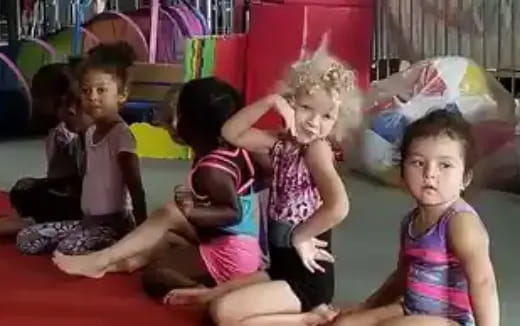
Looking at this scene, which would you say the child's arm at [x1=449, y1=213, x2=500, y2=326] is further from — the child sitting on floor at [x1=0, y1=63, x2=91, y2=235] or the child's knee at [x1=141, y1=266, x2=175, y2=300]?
the child sitting on floor at [x1=0, y1=63, x2=91, y2=235]

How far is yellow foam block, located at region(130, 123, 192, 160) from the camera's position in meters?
3.95

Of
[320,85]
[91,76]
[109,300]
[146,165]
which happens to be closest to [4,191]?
[146,165]

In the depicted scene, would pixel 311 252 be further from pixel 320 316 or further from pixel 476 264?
pixel 476 264

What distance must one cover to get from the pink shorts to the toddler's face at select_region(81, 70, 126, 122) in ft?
1.49

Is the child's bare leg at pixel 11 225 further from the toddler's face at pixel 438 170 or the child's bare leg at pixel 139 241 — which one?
the toddler's face at pixel 438 170

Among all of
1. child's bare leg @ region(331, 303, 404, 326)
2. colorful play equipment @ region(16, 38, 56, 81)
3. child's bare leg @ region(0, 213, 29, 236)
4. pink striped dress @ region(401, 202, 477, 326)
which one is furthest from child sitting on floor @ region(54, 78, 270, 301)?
colorful play equipment @ region(16, 38, 56, 81)

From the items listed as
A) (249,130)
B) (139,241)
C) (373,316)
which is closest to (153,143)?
(139,241)

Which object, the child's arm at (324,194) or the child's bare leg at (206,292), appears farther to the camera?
the child's bare leg at (206,292)

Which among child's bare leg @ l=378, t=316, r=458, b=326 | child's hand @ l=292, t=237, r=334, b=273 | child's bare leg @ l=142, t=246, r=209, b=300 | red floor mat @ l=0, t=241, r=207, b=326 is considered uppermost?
child's hand @ l=292, t=237, r=334, b=273

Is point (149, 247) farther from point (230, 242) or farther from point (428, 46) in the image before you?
point (428, 46)

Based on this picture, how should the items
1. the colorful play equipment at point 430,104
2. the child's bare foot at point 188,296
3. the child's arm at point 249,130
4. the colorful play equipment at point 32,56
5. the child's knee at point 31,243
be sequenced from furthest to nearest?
the colorful play equipment at point 32,56 → the colorful play equipment at point 430,104 → the child's knee at point 31,243 → the child's bare foot at point 188,296 → the child's arm at point 249,130

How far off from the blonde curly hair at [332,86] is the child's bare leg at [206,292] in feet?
1.01

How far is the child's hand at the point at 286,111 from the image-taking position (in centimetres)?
184

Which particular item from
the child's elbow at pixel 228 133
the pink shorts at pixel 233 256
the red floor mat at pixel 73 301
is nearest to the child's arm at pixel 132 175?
the red floor mat at pixel 73 301
